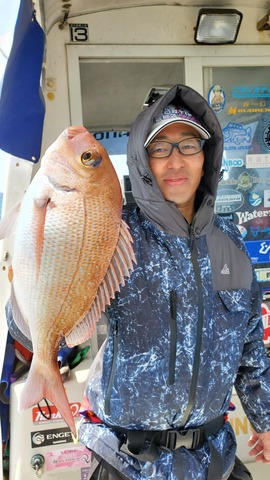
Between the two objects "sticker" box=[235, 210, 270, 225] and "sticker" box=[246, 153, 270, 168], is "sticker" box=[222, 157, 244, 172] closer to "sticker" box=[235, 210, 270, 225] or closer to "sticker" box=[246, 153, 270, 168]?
"sticker" box=[246, 153, 270, 168]

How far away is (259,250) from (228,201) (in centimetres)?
50

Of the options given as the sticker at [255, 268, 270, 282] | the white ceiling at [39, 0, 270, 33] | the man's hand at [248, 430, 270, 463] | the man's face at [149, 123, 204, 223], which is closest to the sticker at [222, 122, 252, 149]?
the white ceiling at [39, 0, 270, 33]

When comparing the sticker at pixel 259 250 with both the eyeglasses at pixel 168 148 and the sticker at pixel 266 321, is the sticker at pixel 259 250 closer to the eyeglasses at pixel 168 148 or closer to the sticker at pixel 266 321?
the sticker at pixel 266 321

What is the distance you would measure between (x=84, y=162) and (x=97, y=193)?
98 millimetres

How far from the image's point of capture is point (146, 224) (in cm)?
170

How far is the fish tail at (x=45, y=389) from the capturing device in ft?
4.18

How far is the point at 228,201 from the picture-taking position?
3.68 m

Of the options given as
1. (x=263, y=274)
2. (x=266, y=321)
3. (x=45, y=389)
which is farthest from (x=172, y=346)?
(x=263, y=274)

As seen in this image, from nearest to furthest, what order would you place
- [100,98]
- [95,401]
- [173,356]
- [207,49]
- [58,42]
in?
[173,356], [95,401], [58,42], [207,49], [100,98]

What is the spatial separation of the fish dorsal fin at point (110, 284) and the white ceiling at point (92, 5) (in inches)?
88.4

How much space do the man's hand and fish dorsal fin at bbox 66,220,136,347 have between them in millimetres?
1109

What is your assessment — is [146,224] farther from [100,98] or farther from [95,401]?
[100,98]

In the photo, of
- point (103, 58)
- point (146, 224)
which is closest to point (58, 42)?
point (103, 58)

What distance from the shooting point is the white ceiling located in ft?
9.94
